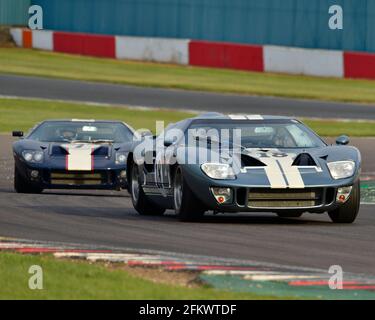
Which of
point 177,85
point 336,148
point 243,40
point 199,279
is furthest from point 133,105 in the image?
point 199,279

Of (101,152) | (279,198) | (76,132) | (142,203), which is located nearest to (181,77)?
(76,132)

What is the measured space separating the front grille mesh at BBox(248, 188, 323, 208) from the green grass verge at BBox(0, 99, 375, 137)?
47.7 ft

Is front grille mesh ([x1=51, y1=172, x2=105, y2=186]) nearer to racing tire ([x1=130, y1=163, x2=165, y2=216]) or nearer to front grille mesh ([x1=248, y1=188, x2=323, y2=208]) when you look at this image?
racing tire ([x1=130, y1=163, x2=165, y2=216])

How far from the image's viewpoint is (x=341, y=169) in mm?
12656

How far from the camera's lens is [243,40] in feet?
141

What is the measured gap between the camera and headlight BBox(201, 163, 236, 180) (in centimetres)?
1238

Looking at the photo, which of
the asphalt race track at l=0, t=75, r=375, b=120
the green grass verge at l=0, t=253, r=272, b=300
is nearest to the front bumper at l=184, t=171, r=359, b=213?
the green grass verge at l=0, t=253, r=272, b=300

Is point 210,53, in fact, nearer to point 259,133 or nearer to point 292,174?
point 259,133

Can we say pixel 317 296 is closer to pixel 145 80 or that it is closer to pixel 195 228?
pixel 195 228

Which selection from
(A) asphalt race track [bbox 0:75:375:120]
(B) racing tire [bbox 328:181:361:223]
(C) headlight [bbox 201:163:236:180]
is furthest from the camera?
(A) asphalt race track [bbox 0:75:375:120]

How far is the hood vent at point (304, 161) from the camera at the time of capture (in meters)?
12.6

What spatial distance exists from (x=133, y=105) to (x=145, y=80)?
584cm

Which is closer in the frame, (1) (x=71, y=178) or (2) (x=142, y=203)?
(2) (x=142, y=203)

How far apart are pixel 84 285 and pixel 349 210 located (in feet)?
17.3
